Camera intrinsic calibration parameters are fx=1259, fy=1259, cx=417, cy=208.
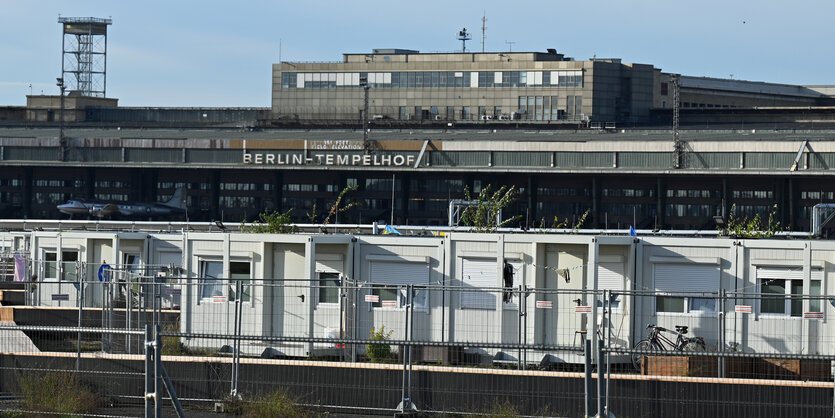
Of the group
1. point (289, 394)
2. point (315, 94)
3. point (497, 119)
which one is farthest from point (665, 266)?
point (315, 94)

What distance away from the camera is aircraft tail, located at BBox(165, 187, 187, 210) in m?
106

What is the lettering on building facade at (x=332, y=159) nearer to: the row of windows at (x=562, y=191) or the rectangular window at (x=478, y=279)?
the row of windows at (x=562, y=191)

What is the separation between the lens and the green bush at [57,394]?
19984 mm

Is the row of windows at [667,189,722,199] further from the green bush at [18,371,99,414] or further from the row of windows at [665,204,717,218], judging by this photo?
the green bush at [18,371,99,414]

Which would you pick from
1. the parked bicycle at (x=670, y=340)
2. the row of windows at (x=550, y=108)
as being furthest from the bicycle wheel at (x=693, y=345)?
the row of windows at (x=550, y=108)

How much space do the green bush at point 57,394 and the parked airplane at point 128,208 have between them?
84985mm

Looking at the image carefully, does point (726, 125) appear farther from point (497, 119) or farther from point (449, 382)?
point (449, 382)

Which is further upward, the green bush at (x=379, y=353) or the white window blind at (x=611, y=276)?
the white window blind at (x=611, y=276)

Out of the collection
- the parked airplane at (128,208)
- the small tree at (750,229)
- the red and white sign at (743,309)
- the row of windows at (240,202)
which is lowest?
the red and white sign at (743,309)

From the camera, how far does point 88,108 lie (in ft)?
468

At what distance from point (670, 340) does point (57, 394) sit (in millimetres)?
13169

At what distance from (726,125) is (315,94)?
42.7 metres

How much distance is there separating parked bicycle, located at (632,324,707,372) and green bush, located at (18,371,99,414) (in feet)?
36.4

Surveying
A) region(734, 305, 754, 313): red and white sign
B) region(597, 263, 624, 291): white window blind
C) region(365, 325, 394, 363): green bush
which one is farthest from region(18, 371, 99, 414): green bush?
region(734, 305, 754, 313): red and white sign
